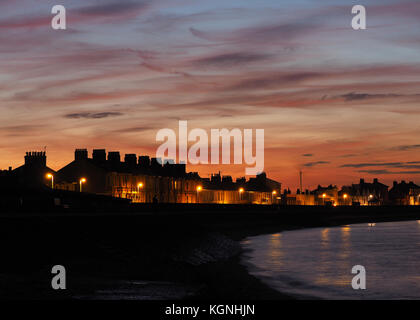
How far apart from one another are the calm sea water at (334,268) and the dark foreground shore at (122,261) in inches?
71.2

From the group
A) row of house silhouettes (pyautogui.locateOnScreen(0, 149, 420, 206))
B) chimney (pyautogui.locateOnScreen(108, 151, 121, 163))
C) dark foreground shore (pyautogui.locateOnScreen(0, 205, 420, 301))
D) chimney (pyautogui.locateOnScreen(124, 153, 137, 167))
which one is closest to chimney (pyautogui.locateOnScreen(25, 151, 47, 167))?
row of house silhouettes (pyautogui.locateOnScreen(0, 149, 420, 206))

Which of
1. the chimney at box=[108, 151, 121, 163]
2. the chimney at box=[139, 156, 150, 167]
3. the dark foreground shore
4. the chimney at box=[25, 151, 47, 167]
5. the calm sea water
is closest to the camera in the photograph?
the dark foreground shore

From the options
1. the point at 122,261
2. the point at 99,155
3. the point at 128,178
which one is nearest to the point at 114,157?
the point at 99,155

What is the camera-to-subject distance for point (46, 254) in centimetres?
3253

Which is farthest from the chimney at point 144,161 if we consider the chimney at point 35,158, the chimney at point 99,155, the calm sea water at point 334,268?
the calm sea water at point 334,268

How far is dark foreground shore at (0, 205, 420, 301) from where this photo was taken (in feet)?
82.3

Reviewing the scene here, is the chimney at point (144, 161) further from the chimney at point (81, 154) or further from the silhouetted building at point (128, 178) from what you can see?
the chimney at point (81, 154)

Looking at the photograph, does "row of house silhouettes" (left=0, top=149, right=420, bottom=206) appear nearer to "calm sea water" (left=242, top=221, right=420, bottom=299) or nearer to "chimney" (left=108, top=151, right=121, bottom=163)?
"chimney" (left=108, top=151, right=121, bottom=163)

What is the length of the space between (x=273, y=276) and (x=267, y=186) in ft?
500

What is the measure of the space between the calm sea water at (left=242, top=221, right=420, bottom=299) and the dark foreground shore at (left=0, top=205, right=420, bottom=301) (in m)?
1.81

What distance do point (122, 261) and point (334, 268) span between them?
1662cm

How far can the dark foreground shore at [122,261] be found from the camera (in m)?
25.1
